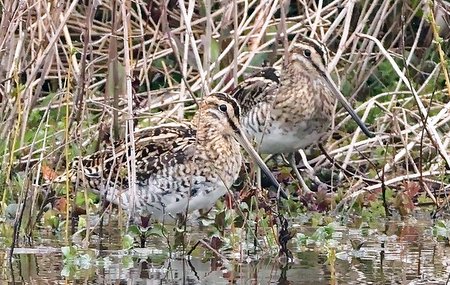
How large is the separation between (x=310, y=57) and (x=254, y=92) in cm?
39

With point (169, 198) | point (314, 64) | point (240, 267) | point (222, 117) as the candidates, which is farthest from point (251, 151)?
point (314, 64)

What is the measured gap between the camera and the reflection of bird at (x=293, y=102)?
23.4ft

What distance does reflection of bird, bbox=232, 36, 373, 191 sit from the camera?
7117 millimetres

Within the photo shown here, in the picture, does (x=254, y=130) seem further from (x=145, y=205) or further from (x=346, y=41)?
(x=145, y=205)

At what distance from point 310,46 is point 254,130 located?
0.59 meters

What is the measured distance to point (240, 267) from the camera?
16.0ft

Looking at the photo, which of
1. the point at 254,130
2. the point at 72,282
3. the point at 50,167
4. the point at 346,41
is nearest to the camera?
the point at 72,282

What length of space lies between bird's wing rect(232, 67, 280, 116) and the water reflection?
189cm

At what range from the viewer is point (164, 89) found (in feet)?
26.0

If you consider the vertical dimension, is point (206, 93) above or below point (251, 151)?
above

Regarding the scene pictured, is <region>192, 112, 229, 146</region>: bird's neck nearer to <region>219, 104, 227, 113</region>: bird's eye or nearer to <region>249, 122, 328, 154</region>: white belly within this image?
<region>219, 104, 227, 113</region>: bird's eye

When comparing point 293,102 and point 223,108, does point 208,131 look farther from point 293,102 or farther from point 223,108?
point 293,102

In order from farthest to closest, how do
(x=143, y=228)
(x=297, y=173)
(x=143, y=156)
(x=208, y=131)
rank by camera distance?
(x=297, y=173) → (x=208, y=131) → (x=143, y=156) → (x=143, y=228)

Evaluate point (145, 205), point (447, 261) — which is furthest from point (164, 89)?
point (447, 261)
